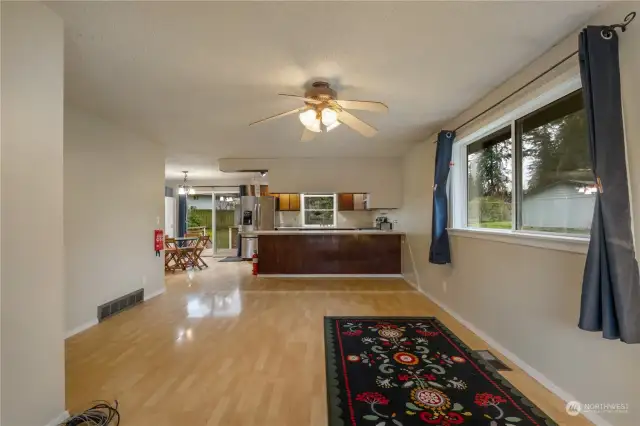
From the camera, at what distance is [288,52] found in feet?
7.06

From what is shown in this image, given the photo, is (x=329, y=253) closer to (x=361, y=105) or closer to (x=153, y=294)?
(x=153, y=294)

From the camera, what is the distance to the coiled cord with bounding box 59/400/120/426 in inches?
69.4

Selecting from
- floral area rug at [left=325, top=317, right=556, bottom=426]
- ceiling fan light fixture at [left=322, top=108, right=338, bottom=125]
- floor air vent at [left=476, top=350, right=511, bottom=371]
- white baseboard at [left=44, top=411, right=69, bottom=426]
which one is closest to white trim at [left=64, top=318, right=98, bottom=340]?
white baseboard at [left=44, top=411, right=69, bottom=426]

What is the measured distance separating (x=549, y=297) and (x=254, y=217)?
21.8ft

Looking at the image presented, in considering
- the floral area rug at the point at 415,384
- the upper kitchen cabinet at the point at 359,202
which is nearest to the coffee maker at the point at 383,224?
the upper kitchen cabinet at the point at 359,202

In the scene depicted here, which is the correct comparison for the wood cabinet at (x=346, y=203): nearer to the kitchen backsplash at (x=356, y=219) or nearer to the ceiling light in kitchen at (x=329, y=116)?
the kitchen backsplash at (x=356, y=219)

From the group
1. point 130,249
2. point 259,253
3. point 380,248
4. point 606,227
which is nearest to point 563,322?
point 606,227

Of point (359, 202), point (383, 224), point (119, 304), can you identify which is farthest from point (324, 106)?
point (359, 202)

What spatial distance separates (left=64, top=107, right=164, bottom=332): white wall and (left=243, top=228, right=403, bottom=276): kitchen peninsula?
205cm

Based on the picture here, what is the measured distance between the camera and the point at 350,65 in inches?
92.4

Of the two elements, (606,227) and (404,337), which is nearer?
(606,227)

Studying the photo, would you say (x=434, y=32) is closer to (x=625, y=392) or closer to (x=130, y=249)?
(x=625, y=392)

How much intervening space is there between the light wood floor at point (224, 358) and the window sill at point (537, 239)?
96 centimetres

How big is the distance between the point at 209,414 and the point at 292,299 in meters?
2.65
